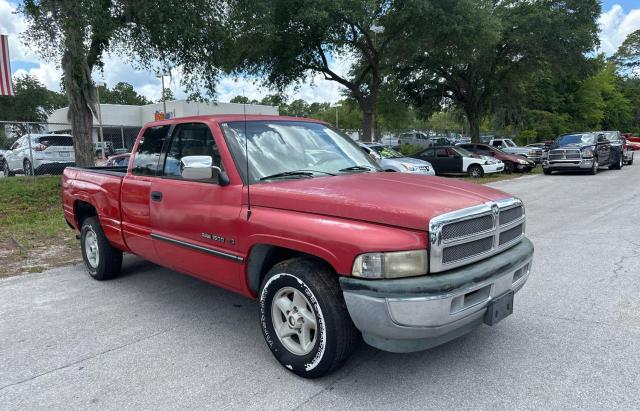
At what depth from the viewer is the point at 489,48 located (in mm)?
25734

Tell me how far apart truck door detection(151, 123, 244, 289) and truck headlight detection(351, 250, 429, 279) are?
1182mm

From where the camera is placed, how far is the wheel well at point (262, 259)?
3.44 m

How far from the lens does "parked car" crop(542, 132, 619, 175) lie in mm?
19516

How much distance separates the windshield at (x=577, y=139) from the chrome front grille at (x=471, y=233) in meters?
19.9

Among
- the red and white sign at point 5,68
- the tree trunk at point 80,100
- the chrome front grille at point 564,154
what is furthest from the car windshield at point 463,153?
the red and white sign at point 5,68

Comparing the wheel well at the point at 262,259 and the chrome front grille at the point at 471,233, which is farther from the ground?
the chrome front grille at the point at 471,233

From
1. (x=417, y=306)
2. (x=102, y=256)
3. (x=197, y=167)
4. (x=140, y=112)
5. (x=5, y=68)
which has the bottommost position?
(x=102, y=256)

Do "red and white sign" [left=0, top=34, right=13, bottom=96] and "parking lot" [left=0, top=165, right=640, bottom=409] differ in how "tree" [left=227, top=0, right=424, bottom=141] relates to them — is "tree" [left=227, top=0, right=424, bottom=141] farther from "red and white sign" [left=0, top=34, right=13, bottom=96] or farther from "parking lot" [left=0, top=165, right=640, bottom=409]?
"parking lot" [left=0, top=165, right=640, bottom=409]

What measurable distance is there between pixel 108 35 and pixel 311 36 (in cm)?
1111

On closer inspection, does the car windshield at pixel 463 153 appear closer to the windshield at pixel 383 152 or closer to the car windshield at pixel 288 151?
the windshield at pixel 383 152

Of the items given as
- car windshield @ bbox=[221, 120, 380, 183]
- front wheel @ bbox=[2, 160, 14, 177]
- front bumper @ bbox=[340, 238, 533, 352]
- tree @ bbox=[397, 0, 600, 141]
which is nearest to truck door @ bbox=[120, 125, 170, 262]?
car windshield @ bbox=[221, 120, 380, 183]

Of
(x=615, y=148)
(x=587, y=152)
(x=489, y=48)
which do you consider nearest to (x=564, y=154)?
(x=587, y=152)

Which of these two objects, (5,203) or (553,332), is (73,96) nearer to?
(5,203)

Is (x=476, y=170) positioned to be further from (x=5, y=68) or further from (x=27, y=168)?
(x=27, y=168)
